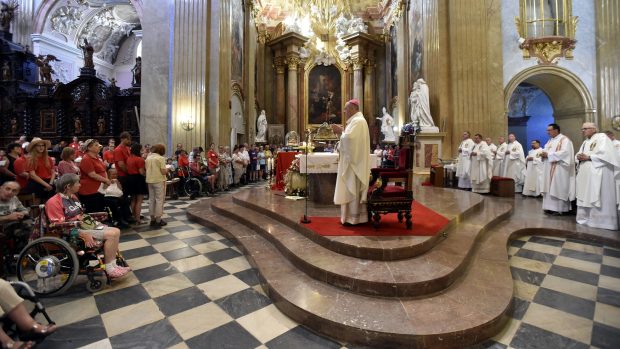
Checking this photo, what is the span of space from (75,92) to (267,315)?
620 inches

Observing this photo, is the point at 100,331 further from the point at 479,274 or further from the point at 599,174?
the point at 599,174

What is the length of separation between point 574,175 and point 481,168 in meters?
2.24

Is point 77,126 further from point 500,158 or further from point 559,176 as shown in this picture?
point 559,176

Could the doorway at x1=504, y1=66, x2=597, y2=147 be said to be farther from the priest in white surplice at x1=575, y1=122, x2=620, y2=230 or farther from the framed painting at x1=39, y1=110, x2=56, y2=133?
the framed painting at x1=39, y1=110, x2=56, y2=133

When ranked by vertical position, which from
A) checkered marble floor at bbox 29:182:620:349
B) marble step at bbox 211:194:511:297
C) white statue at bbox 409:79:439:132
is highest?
white statue at bbox 409:79:439:132

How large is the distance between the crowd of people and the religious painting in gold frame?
11.1 metres

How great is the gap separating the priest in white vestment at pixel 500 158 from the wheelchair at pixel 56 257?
906cm

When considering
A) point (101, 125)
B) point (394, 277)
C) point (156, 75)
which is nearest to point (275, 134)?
point (156, 75)

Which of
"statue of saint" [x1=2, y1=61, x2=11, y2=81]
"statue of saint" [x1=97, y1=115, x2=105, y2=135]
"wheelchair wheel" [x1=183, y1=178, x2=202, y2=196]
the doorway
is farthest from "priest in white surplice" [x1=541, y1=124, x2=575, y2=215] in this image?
"statue of saint" [x1=2, y1=61, x2=11, y2=81]

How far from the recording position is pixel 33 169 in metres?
3.90

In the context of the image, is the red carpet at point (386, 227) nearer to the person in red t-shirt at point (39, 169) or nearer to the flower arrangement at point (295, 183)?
the flower arrangement at point (295, 183)

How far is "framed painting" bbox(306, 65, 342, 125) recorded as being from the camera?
1792cm

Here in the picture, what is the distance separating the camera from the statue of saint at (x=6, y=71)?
12805 millimetres

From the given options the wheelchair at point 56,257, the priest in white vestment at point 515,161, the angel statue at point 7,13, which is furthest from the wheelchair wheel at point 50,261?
the angel statue at point 7,13
